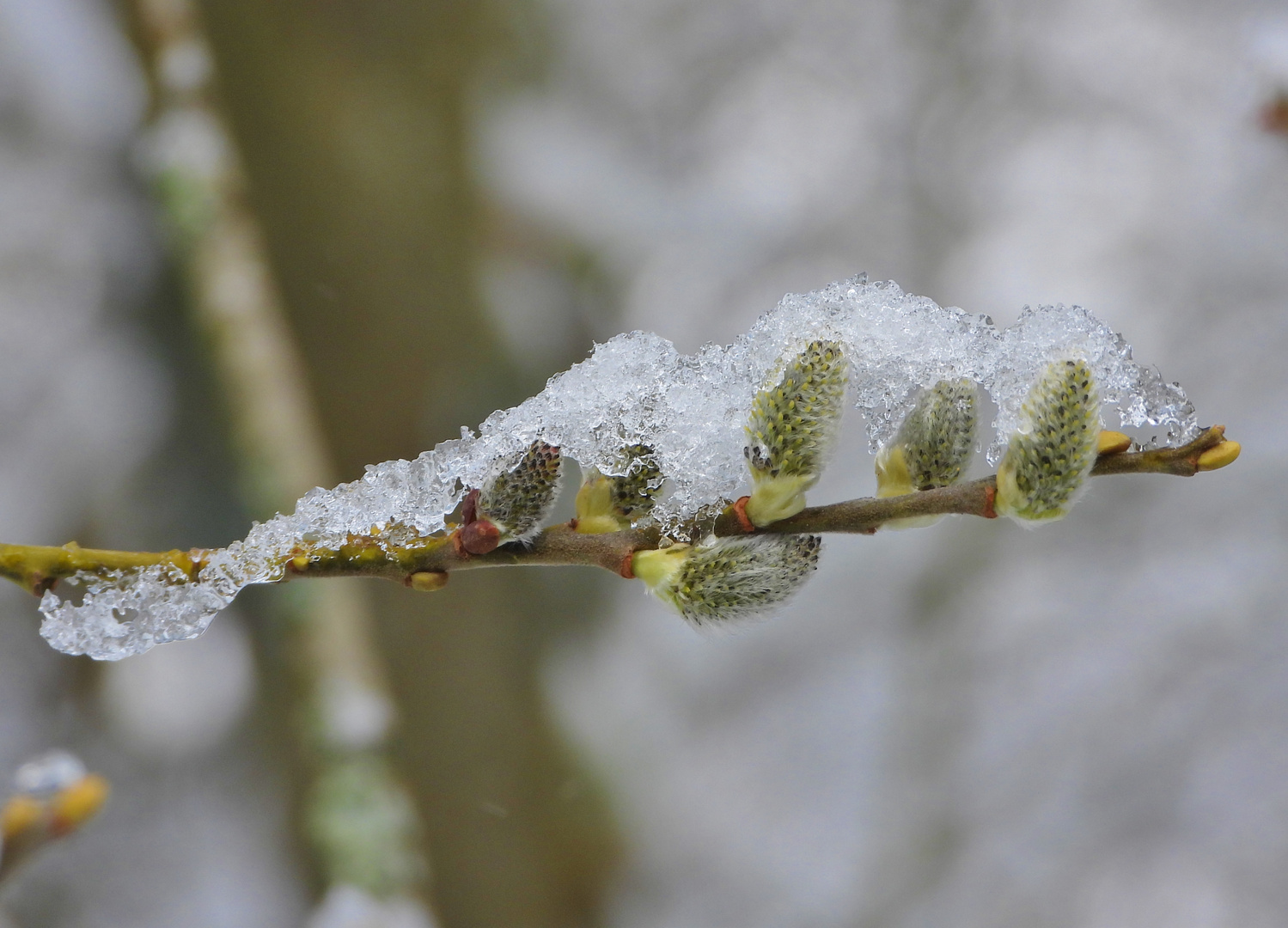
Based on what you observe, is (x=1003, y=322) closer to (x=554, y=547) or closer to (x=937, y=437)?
(x=937, y=437)

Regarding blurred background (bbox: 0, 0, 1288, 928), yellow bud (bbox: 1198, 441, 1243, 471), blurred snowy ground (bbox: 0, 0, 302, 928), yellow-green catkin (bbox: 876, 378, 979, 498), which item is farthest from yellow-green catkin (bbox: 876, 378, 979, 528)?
blurred snowy ground (bbox: 0, 0, 302, 928)

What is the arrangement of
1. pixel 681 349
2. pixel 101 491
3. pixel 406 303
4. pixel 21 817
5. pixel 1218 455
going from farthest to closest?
1. pixel 681 349
2. pixel 101 491
3. pixel 406 303
4. pixel 21 817
5. pixel 1218 455

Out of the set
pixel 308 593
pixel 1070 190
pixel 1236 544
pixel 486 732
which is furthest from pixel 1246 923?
pixel 308 593

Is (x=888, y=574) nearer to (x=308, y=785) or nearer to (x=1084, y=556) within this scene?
(x=1084, y=556)

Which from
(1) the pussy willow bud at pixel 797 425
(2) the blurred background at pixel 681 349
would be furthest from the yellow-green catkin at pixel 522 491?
(2) the blurred background at pixel 681 349

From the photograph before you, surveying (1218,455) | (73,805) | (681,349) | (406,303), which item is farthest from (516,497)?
(681,349)

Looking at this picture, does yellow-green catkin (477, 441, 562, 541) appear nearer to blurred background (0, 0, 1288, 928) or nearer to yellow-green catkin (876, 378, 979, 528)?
yellow-green catkin (876, 378, 979, 528)
